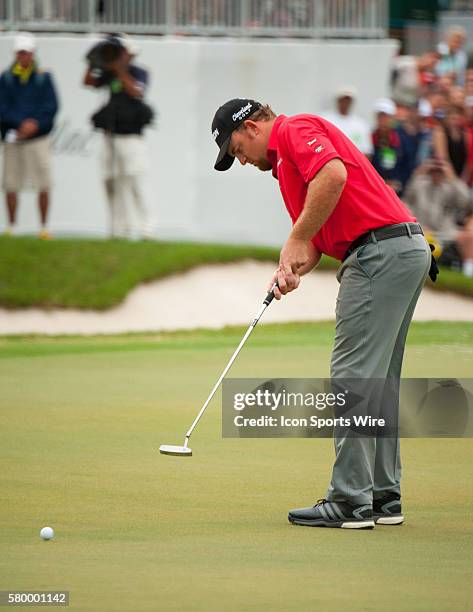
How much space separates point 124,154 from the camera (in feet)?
61.8

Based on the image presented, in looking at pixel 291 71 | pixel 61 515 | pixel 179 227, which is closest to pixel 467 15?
pixel 291 71

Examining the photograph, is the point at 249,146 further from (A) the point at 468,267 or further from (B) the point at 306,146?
(A) the point at 468,267

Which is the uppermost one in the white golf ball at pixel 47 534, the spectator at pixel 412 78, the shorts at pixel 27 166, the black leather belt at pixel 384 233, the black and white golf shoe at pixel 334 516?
the spectator at pixel 412 78

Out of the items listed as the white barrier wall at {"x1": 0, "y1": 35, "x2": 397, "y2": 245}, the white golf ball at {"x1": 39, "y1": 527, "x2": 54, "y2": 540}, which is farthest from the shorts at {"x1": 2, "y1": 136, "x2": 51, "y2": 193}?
the white golf ball at {"x1": 39, "y1": 527, "x2": 54, "y2": 540}

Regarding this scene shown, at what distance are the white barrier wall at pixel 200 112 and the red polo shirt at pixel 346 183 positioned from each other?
15088mm

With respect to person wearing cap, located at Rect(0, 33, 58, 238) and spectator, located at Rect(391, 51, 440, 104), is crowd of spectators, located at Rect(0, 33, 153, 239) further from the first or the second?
spectator, located at Rect(391, 51, 440, 104)

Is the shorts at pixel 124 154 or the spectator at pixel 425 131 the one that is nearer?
the shorts at pixel 124 154

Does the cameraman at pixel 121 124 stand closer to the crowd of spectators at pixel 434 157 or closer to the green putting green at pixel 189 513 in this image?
the crowd of spectators at pixel 434 157

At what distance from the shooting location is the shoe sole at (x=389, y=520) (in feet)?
21.3

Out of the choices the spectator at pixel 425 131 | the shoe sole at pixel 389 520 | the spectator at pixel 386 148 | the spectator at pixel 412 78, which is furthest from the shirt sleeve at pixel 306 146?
the spectator at pixel 412 78

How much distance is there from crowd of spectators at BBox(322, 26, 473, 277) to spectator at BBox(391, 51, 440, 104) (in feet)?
2.77

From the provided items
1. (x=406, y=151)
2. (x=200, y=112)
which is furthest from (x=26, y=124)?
(x=406, y=151)

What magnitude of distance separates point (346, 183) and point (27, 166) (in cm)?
1321

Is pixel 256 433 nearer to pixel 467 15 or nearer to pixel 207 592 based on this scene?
pixel 207 592
